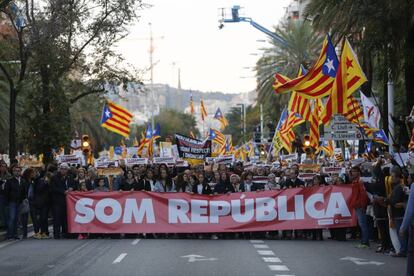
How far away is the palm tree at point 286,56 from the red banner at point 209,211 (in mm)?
24483

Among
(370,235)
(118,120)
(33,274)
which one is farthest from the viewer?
(118,120)

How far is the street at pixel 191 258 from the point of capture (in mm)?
13727

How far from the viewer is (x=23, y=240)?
1961cm

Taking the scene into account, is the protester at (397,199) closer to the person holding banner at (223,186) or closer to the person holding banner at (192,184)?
the person holding banner at (223,186)

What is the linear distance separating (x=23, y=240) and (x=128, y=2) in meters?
12.2

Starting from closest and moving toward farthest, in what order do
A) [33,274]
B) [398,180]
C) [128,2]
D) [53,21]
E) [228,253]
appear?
[33,274], [398,180], [228,253], [53,21], [128,2]

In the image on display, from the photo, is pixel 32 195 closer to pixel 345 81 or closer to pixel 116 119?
pixel 345 81

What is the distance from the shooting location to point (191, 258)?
51.0 feet

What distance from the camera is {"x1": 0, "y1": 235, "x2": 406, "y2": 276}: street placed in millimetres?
13727

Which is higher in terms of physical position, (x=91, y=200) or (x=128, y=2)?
(x=128, y=2)

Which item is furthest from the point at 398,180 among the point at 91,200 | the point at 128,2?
the point at 128,2

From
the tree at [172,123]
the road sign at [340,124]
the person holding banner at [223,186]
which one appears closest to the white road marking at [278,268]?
the person holding banner at [223,186]

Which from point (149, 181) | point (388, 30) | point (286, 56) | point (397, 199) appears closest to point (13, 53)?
point (149, 181)

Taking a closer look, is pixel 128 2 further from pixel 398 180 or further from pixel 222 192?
pixel 398 180
